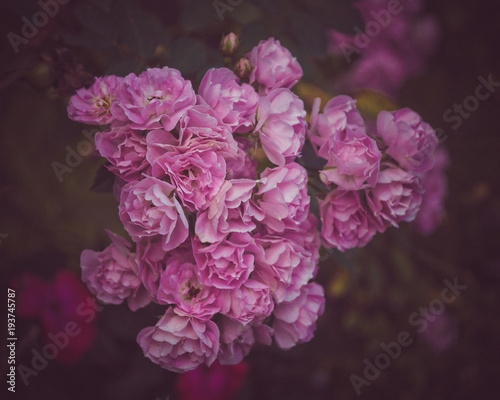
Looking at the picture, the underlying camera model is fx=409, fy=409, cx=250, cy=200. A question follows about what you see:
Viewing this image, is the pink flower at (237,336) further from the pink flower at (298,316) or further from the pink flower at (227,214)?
the pink flower at (227,214)

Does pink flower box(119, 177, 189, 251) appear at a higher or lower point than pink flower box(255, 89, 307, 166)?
lower

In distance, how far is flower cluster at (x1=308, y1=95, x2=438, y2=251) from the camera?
0.92m

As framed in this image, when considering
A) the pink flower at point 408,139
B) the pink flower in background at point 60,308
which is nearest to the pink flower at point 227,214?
the pink flower at point 408,139

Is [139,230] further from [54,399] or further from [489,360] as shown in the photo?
[489,360]

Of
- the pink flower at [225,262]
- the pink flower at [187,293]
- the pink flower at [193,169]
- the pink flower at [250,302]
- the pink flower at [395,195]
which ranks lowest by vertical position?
the pink flower at [187,293]

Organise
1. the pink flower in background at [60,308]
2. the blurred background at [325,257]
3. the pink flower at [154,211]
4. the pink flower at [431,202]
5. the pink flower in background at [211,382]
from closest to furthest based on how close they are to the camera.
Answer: the pink flower at [154,211] < the blurred background at [325,257] < the pink flower in background at [60,308] < the pink flower in background at [211,382] < the pink flower at [431,202]

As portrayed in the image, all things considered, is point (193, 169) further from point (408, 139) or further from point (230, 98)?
point (408, 139)

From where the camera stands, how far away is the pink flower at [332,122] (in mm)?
961

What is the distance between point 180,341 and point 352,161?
529mm

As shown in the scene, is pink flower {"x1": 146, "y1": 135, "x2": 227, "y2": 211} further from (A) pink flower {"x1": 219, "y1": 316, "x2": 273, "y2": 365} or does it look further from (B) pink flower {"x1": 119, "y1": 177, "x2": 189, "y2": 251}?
(A) pink flower {"x1": 219, "y1": 316, "x2": 273, "y2": 365}

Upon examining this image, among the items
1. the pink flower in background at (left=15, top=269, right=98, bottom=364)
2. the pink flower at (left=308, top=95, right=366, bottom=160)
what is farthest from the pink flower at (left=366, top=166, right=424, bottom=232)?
the pink flower in background at (left=15, top=269, right=98, bottom=364)

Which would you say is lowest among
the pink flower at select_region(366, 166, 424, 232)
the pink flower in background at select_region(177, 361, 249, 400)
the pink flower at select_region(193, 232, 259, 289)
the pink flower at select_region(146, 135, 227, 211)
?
the pink flower in background at select_region(177, 361, 249, 400)

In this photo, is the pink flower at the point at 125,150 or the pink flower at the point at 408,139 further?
the pink flower at the point at 408,139

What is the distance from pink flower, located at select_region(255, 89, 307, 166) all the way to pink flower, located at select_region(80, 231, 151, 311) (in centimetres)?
38
